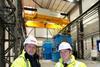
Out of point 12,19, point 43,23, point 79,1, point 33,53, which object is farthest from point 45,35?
point 33,53

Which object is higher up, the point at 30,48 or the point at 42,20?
the point at 42,20

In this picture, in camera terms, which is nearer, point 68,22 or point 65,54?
point 65,54

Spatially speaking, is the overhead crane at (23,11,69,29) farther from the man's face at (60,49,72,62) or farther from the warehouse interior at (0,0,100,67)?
the man's face at (60,49,72,62)

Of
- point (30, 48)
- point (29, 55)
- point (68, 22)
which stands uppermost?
point (68, 22)

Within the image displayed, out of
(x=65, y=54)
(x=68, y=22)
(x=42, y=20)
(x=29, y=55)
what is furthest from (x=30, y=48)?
(x=68, y=22)

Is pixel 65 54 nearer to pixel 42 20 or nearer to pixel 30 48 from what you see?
pixel 30 48

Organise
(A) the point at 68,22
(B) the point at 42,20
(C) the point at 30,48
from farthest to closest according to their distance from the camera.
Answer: (A) the point at 68,22 → (B) the point at 42,20 → (C) the point at 30,48

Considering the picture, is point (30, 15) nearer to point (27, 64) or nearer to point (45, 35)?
point (45, 35)

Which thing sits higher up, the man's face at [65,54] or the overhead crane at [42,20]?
the overhead crane at [42,20]

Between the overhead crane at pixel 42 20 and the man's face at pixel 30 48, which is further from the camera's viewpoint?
the overhead crane at pixel 42 20

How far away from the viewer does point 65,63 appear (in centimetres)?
290

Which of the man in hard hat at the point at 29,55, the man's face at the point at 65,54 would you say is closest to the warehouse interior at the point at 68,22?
the man in hard hat at the point at 29,55

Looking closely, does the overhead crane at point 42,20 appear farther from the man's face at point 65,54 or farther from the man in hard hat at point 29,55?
the man's face at point 65,54

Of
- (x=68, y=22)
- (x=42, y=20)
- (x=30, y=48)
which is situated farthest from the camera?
(x=68, y=22)
